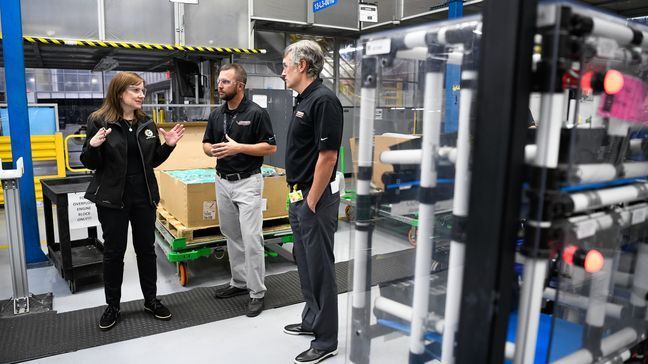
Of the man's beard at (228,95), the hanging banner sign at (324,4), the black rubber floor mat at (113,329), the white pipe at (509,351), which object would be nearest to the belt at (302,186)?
the black rubber floor mat at (113,329)

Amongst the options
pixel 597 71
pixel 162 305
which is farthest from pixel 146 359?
pixel 597 71

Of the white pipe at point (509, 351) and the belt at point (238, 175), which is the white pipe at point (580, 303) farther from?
the belt at point (238, 175)

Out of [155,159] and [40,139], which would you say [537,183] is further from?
[40,139]

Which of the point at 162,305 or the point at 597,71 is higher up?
the point at 597,71

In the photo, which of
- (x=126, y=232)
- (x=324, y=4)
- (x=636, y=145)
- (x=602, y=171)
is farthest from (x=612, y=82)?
(x=324, y=4)

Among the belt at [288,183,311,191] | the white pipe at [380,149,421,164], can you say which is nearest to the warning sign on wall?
the belt at [288,183,311,191]

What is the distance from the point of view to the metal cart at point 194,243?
4.36 metres

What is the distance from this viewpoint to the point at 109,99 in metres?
3.38

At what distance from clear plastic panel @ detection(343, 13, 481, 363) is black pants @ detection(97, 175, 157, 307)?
222 centimetres

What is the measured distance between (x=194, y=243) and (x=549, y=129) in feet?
12.5

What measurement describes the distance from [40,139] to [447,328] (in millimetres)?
8375

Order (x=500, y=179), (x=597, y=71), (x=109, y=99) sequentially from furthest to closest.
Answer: (x=109, y=99), (x=597, y=71), (x=500, y=179)

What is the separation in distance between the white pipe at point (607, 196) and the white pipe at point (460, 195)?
27cm

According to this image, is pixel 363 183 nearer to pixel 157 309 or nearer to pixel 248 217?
pixel 248 217
